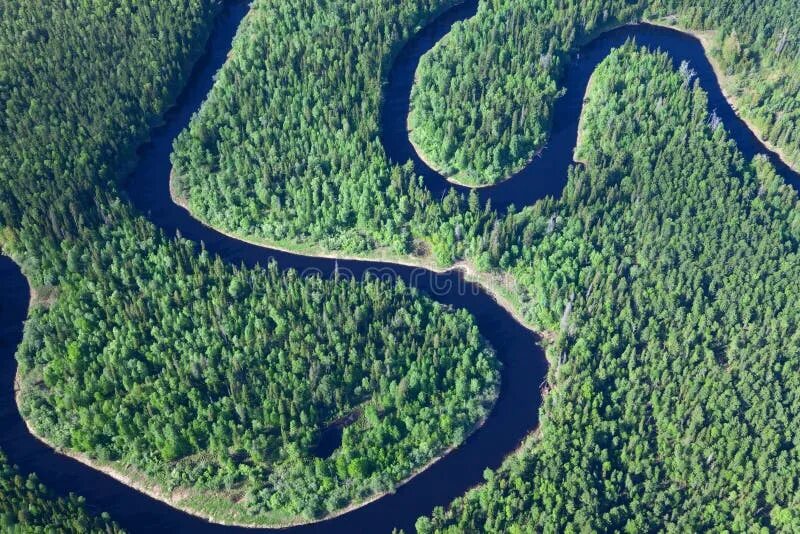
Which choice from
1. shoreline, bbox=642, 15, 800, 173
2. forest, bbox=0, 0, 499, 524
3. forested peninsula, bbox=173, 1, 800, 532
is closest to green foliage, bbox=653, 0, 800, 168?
shoreline, bbox=642, 15, 800, 173

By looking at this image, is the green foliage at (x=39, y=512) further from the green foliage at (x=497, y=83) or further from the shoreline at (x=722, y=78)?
the shoreline at (x=722, y=78)

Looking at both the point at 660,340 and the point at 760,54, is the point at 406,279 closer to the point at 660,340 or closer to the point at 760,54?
the point at 660,340

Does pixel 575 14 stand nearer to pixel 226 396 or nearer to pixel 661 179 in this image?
pixel 661 179

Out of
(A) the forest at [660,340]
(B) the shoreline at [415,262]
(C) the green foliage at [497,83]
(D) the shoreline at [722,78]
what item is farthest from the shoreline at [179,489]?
(D) the shoreline at [722,78]

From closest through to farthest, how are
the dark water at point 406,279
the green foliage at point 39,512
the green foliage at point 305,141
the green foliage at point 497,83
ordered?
the green foliage at point 39,512
the dark water at point 406,279
the green foliage at point 305,141
the green foliage at point 497,83

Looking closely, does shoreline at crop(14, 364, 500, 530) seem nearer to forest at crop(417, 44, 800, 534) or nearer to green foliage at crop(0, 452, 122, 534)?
green foliage at crop(0, 452, 122, 534)

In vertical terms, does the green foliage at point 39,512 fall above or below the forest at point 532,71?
below
